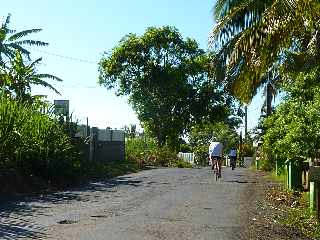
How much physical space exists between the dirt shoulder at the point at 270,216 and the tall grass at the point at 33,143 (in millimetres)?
6165

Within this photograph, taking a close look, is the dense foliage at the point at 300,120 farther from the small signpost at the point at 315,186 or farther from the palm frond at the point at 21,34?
the palm frond at the point at 21,34

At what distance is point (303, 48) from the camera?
69.7 feet

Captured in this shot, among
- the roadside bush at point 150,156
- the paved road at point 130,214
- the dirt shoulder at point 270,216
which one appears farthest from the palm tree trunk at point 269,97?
the paved road at point 130,214

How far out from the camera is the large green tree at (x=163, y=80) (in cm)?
4994

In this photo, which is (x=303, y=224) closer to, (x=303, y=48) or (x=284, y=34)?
(x=284, y=34)

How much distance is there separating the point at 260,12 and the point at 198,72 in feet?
117

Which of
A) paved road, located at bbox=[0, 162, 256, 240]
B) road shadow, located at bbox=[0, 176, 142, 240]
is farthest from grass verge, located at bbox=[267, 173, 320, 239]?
road shadow, located at bbox=[0, 176, 142, 240]

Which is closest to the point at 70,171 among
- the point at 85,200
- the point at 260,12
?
the point at 85,200

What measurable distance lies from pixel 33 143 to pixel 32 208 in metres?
5.94

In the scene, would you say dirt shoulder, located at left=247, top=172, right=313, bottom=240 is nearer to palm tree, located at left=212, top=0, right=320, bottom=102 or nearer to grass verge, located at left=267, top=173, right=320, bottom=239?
grass verge, located at left=267, top=173, right=320, bottom=239

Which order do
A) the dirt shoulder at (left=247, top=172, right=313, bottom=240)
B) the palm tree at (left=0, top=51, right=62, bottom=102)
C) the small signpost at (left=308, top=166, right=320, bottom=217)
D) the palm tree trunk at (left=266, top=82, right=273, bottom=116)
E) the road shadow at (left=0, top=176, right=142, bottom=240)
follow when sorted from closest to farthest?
the road shadow at (left=0, top=176, right=142, bottom=240), the dirt shoulder at (left=247, top=172, right=313, bottom=240), the small signpost at (left=308, top=166, right=320, bottom=217), the palm tree at (left=0, top=51, right=62, bottom=102), the palm tree trunk at (left=266, top=82, right=273, bottom=116)

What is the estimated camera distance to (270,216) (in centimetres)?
1181

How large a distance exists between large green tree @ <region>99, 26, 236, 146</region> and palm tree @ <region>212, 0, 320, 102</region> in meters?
32.0

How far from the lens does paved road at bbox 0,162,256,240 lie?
30.4 feet
